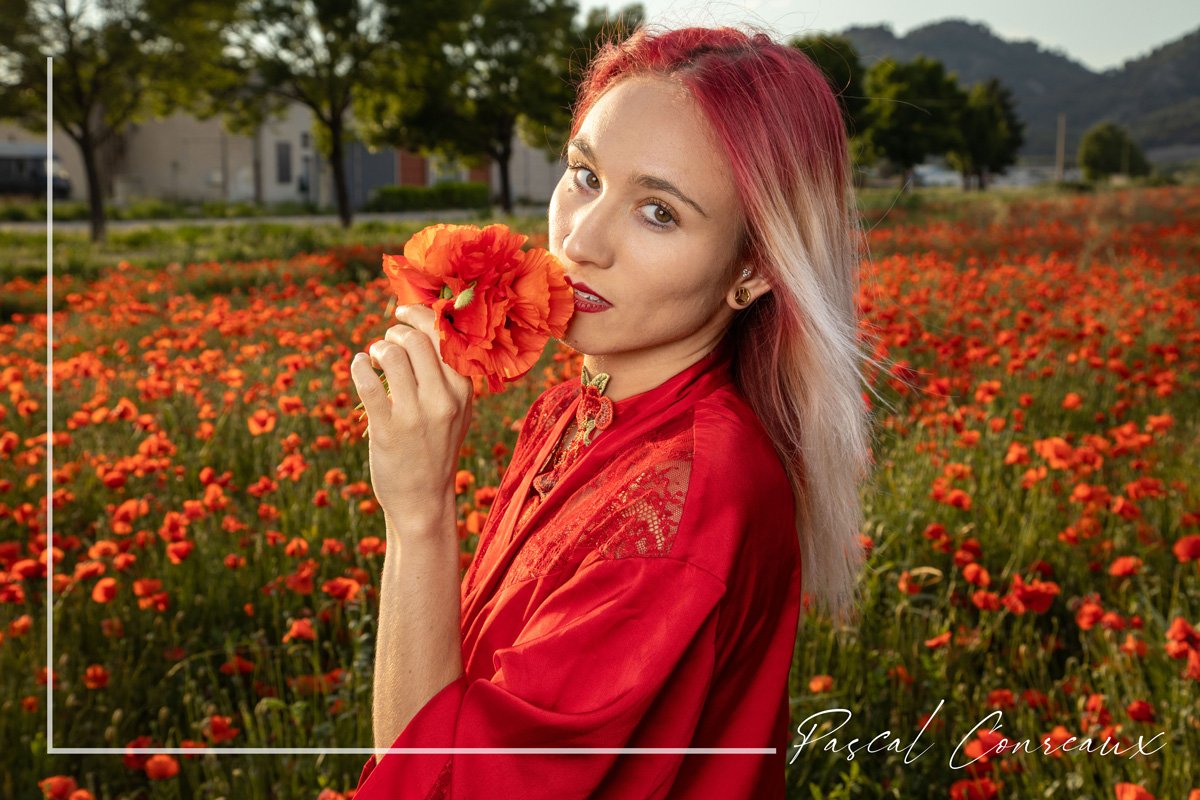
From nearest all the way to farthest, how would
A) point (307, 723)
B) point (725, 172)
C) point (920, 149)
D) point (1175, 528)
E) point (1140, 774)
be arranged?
point (725, 172)
point (1140, 774)
point (307, 723)
point (1175, 528)
point (920, 149)

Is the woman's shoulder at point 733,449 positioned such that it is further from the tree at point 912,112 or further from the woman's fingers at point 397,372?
the tree at point 912,112

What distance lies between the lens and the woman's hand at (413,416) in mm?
1269

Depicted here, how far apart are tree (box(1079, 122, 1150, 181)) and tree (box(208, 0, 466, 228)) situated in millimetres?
31141

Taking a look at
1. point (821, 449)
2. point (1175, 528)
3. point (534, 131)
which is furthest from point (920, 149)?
point (821, 449)

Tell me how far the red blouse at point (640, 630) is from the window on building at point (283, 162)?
3553cm

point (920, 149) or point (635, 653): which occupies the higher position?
point (920, 149)

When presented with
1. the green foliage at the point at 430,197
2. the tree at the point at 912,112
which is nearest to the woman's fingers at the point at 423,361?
the tree at the point at 912,112

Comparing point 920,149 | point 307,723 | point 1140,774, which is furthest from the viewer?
point 920,149

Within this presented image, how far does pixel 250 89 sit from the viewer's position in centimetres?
2428

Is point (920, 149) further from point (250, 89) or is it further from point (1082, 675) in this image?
point (1082, 675)

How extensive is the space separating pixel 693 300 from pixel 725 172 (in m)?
0.17

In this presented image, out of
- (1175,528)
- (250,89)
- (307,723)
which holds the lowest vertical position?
(307,723)

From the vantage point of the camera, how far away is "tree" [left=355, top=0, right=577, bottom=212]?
2880 cm

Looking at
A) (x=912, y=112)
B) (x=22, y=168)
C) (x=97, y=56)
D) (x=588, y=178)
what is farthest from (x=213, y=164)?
(x=588, y=178)
